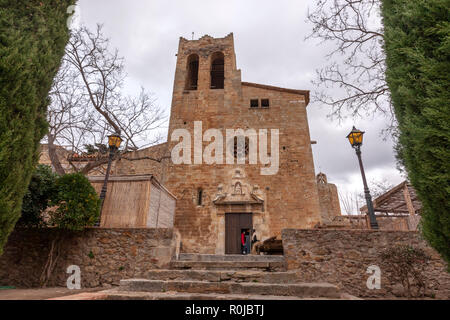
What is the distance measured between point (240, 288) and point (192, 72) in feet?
51.7

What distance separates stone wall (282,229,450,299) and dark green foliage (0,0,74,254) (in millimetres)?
5285

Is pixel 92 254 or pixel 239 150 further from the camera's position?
pixel 239 150

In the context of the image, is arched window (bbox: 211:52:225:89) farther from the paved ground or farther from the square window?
the paved ground

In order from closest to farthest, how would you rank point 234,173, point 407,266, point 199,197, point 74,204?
point 407,266 < point 74,204 < point 199,197 < point 234,173

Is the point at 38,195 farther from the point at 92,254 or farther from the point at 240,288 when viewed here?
the point at 240,288

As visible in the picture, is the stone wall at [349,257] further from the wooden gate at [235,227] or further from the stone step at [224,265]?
the wooden gate at [235,227]

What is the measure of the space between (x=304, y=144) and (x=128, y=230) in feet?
33.3

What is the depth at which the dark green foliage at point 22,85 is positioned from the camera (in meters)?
3.09

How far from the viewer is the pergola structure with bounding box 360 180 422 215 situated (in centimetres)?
999

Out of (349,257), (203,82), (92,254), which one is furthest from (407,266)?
(203,82)

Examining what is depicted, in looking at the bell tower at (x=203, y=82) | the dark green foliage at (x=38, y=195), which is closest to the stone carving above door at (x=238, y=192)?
the bell tower at (x=203, y=82)

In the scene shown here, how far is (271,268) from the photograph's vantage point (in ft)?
16.2

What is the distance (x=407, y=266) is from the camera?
16.3 ft

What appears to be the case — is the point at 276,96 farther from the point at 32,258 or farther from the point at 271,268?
the point at 32,258
